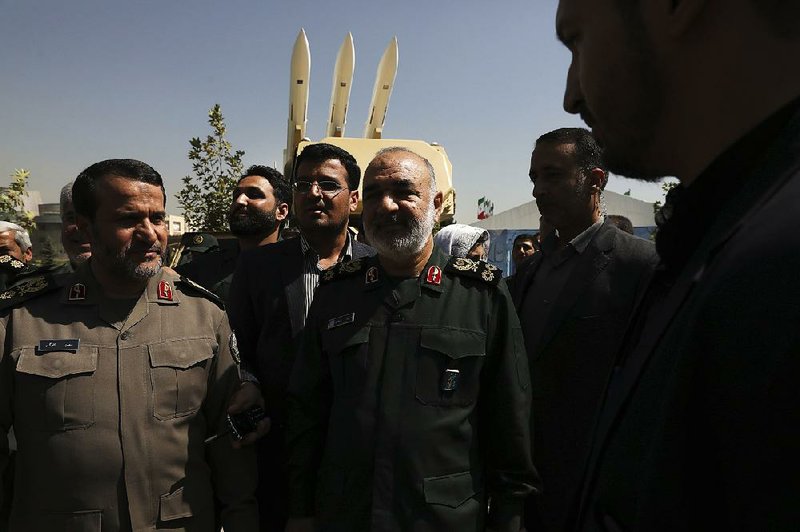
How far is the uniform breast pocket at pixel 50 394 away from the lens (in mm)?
A: 2025

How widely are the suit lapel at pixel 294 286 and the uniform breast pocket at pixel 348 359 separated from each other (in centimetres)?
59

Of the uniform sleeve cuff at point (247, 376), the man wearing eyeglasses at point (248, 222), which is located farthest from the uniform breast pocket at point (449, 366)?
the man wearing eyeglasses at point (248, 222)

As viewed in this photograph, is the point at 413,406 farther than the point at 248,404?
No

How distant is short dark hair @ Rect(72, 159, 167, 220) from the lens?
92.0 inches

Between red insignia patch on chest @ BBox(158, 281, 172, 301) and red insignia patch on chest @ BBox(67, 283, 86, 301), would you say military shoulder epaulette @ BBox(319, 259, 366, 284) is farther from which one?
red insignia patch on chest @ BBox(67, 283, 86, 301)

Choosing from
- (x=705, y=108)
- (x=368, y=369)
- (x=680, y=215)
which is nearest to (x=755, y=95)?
(x=705, y=108)

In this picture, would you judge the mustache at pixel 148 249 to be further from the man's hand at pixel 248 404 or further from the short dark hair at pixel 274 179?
the short dark hair at pixel 274 179

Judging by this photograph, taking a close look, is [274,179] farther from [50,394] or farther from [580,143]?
[50,394]

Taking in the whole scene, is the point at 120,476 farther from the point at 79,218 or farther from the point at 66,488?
the point at 79,218

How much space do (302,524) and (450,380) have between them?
0.84 metres

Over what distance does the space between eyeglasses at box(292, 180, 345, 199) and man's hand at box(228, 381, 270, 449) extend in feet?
4.07

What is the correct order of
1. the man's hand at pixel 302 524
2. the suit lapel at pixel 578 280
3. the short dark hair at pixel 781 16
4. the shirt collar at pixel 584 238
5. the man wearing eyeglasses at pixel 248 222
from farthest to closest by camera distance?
the man wearing eyeglasses at pixel 248 222
the shirt collar at pixel 584 238
the suit lapel at pixel 578 280
the man's hand at pixel 302 524
the short dark hair at pixel 781 16

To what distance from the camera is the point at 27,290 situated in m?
2.23

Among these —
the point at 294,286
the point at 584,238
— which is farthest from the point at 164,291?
the point at 584,238
